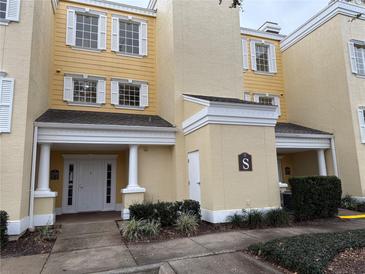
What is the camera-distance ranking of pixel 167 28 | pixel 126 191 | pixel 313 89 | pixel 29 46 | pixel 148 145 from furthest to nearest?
pixel 313 89, pixel 167 28, pixel 148 145, pixel 126 191, pixel 29 46

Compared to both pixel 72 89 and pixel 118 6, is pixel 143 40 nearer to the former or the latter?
pixel 118 6

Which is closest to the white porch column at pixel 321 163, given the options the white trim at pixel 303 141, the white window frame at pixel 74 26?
the white trim at pixel 303 141

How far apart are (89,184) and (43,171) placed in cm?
310

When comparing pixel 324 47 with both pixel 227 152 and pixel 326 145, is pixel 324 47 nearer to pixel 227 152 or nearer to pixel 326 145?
pixel 326 145

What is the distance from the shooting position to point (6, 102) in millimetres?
7660

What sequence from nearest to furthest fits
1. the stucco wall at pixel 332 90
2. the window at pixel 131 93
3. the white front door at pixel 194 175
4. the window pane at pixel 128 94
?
1. the white front door at pixel 194 175
2. the stucco wall at pixel 332 90
3. the window at pixel 131 93
4. the window pane at pixel 128 94

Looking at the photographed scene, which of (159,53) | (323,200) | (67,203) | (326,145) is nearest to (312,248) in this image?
(323,200)

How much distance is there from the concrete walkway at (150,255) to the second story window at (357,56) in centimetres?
822

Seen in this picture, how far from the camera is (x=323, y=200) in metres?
9.20

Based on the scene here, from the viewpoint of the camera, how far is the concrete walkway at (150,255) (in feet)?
16.4

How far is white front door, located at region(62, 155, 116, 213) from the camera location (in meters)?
11.5

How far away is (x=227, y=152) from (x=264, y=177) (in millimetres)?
1593

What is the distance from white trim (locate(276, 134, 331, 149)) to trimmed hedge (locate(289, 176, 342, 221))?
9.64 ft

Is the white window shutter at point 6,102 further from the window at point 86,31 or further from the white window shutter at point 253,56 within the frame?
the white window shutter at point 253,56
